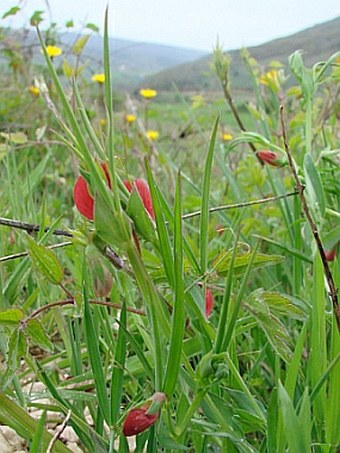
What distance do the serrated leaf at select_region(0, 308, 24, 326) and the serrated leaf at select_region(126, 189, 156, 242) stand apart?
13 centimetres

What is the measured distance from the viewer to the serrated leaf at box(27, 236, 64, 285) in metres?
0.45

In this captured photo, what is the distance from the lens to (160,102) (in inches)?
196

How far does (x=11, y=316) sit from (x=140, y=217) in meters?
0.15

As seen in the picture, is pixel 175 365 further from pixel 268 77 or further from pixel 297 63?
pixel 268 77

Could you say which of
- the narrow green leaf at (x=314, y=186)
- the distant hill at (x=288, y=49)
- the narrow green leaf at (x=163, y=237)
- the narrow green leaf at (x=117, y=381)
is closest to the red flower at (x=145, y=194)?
the narrow green leaf at (x=163, y=237)

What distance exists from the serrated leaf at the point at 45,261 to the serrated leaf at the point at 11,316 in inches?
1.3

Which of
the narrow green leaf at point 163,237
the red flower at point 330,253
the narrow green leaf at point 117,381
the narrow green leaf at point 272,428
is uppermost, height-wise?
the narrow green leaf at point 163,237

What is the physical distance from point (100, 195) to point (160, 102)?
15.4ft

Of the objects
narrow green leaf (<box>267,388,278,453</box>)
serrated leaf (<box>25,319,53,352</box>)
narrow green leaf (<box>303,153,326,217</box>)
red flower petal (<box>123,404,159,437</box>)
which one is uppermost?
narrow green leaf (<box>303,153,326,217</box>)

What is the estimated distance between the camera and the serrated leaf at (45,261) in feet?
1.48

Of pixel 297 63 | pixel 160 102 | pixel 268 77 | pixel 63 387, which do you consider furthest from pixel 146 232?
pixel 160 102

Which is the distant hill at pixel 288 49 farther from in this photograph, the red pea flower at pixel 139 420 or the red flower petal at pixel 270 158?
the red pea flower at pixel 139 420

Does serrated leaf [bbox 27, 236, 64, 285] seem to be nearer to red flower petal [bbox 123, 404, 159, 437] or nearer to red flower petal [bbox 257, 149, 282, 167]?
red flower petal [bbox 123, 404, 159, 437]

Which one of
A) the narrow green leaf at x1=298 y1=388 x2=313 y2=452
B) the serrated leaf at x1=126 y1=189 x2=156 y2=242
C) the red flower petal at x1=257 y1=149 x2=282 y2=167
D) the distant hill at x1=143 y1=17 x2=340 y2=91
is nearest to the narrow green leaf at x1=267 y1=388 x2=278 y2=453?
the narrow green leaf at x1=298 y1=388 x2=313 y2=452
